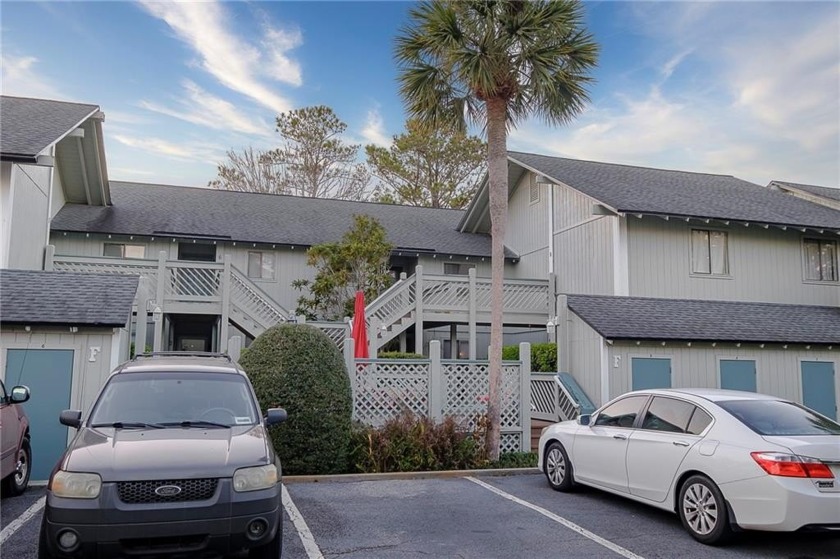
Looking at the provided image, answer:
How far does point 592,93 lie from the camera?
480 inches

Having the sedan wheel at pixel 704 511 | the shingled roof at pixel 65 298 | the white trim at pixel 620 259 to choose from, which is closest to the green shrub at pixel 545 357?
the white trim at pixel 620 259

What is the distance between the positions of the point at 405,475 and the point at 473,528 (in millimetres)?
3095

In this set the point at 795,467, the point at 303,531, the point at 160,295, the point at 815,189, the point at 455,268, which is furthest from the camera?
the point at 455,268

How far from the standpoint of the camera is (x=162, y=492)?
4.76 m

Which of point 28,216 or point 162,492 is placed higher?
point 28,216

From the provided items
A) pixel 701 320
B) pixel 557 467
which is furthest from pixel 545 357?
pixel 557 467

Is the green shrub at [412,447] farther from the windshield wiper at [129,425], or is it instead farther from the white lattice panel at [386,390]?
the windshield wiper at [129,425]

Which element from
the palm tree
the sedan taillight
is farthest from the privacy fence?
the sedan taillight

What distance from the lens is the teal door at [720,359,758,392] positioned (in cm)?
1338

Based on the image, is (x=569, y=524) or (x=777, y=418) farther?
(x=569, y=524)

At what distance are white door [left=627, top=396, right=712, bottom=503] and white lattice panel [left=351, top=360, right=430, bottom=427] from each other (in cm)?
476

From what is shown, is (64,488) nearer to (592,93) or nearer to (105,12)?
(592,93)

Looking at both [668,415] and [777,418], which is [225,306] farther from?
[777,418]

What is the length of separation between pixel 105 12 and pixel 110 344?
28.4 ft
